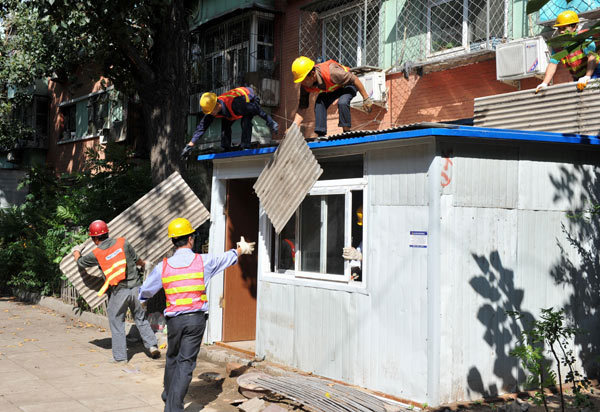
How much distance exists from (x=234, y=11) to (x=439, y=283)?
11113 millimetres

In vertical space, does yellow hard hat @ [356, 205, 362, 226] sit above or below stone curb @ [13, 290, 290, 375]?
above

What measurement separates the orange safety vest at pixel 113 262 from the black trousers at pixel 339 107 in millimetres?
3088

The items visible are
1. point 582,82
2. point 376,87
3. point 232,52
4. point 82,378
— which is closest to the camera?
point 582,82

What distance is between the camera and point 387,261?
23.8ft

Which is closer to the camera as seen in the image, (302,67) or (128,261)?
(302,67)

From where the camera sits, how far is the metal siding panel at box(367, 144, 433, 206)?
6883 mm

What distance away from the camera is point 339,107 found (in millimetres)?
9195

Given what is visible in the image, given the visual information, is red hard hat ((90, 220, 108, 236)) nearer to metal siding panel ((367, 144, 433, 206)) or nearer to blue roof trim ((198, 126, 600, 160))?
blue roof trim ((198, 126, 600, 160))

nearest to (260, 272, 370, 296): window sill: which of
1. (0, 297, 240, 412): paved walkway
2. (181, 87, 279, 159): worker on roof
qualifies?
(0, 297, 240, 412): paved walkway

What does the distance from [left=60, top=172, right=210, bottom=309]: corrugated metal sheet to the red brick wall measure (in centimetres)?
1575

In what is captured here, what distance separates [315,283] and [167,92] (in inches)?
236

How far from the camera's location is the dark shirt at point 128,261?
918cm

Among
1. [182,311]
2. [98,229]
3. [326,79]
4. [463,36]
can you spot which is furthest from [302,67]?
[463,36]

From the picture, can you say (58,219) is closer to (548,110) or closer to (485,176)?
(485,176)
